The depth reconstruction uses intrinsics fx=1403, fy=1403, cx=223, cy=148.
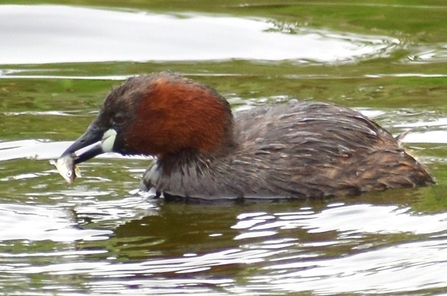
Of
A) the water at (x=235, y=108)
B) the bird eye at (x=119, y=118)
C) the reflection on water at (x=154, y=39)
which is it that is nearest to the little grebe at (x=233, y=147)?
the bird eye at (x=119, y=118)

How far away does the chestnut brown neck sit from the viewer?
9.02 m

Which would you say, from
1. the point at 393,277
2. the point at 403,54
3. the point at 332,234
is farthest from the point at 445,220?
the point at 403,54

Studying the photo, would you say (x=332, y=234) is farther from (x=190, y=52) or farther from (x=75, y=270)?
(x=190, y=52)

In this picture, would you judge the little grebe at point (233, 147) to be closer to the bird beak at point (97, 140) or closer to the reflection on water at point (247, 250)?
the bird beak at point (97, 140)

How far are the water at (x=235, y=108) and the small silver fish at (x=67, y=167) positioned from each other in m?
0.15

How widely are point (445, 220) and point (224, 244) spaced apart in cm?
135

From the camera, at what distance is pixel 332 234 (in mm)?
7938

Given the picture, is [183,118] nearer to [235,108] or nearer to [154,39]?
[235,108]

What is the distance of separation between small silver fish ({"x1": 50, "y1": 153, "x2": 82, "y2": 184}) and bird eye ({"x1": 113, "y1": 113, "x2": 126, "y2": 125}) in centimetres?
35

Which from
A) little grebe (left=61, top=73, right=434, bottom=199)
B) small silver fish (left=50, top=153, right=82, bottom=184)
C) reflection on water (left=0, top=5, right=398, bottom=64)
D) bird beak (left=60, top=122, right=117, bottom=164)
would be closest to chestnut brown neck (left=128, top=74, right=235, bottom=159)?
little grebe (left=61, top=73, right=434, bottom=199)

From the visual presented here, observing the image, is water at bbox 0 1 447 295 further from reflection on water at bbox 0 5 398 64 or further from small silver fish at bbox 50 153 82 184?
small silver fish at bbox 50 153 82 184

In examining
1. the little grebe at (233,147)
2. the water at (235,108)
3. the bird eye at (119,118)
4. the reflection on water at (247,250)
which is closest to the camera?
the reflection on water at (247,250)

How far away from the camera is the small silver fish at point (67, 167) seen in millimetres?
8945

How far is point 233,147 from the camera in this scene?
29.9 feet
